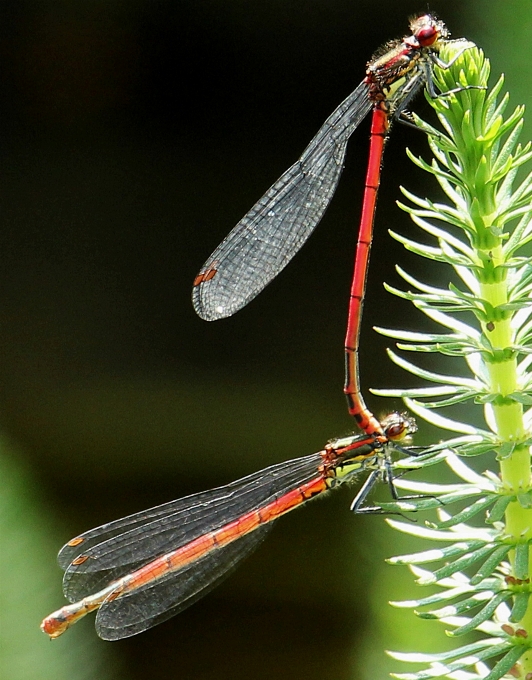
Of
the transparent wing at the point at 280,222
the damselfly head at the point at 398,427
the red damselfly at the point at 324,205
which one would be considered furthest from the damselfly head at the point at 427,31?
the damselfly head at the point at 398,427

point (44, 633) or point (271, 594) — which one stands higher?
point (44, 633)

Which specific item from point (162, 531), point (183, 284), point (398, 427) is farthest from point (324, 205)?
point (183, 284)

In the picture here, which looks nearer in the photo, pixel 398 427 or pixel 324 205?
pixel 398 427

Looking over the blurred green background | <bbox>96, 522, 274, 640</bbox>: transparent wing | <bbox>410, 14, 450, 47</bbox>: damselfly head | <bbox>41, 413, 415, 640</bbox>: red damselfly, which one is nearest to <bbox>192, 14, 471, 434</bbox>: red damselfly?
<bbox>410, 14, 450, 47</bbox>: damselfly head

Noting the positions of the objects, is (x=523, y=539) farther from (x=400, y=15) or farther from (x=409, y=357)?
(x=400, y=15)

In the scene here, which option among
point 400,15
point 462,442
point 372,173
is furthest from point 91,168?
point 462,442

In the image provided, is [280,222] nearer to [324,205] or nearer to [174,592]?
[324,205]
